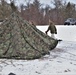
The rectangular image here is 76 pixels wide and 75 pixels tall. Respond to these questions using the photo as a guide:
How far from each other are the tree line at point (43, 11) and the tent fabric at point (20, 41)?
36.3m

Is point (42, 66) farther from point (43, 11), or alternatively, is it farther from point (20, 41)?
point (43, 11)

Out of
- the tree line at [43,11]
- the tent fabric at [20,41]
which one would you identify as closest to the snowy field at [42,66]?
the tent fabric at [20,41]

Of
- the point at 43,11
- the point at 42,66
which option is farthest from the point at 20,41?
the point at 43,11

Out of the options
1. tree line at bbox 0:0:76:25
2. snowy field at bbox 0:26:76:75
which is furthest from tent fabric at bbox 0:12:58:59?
tree line at bbox 0:0:76:25

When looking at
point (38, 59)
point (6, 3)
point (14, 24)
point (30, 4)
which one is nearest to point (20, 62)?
point (38, 59)

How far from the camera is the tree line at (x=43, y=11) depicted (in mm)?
47194

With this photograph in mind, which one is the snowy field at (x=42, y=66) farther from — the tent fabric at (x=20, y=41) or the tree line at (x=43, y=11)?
the tree line at (x=43, y=11)

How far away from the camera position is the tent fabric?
8.17m

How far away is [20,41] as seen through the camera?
8.64m

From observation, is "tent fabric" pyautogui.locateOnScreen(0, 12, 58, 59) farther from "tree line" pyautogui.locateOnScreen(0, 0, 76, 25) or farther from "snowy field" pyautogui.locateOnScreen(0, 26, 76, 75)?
"tree line" pyautogui.locateOnScreen(0, 0, 76, 25)

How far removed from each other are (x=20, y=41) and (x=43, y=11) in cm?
4310

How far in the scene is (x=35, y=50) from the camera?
8.39 metres

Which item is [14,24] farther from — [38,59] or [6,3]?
[6,3]

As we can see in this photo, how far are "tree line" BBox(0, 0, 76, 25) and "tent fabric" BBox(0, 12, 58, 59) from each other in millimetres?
36273
